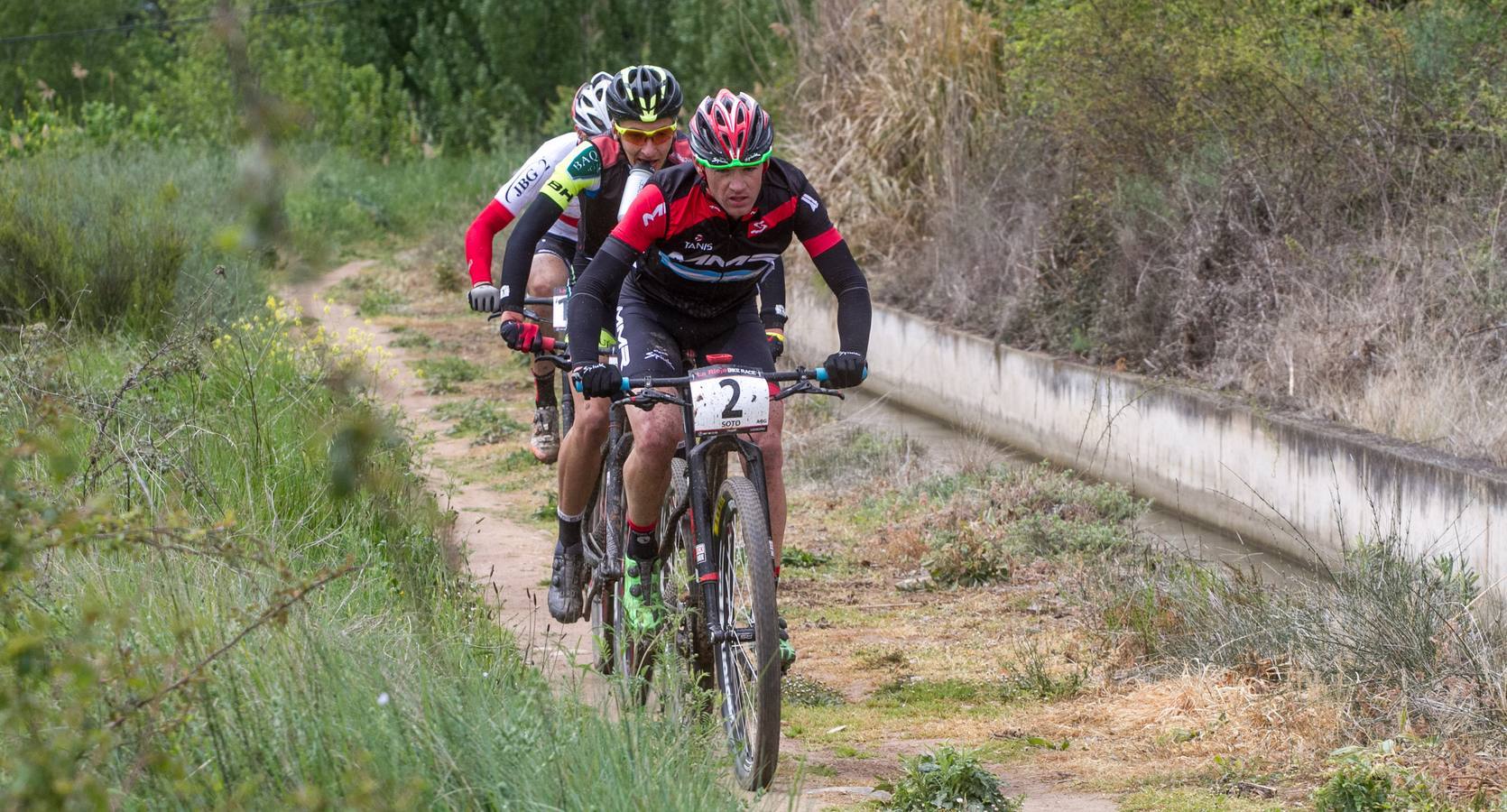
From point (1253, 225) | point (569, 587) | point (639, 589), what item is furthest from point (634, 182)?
point (1253, 225)

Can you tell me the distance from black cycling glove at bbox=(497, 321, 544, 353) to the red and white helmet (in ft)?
4.42

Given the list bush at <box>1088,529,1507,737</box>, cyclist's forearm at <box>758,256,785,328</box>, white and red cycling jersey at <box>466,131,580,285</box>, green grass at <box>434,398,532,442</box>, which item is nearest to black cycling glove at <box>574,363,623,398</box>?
cyclist's forearm at <box>758,256,785,328</box>

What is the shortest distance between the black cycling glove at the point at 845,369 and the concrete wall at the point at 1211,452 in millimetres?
2007

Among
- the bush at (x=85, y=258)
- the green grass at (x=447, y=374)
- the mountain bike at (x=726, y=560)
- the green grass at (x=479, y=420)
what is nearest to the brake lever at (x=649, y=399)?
the mountain bike at (x=726, y=560)

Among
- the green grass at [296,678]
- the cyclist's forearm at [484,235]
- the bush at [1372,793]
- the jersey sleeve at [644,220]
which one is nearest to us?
the green grass at [296,678]

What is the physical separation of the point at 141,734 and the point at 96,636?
0.94 m

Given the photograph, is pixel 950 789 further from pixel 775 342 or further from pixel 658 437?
pixel 775 342

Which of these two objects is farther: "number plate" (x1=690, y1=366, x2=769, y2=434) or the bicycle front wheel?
"number plate" (x1=690, y1=366, x2=769, y2=434)

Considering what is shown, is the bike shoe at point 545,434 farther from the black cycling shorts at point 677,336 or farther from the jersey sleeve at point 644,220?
the jersey sleeve at point 644,220

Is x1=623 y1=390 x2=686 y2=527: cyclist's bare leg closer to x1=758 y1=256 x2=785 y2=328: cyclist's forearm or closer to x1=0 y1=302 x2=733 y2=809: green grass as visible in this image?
x1=0 y1=302 x2=733 y2=809: green grass

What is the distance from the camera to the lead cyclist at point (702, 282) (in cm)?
528

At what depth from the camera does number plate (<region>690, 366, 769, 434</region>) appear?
16.7 feet

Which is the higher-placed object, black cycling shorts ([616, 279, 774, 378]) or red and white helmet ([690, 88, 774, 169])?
red and white helmet ([690, 88, 774, 169])

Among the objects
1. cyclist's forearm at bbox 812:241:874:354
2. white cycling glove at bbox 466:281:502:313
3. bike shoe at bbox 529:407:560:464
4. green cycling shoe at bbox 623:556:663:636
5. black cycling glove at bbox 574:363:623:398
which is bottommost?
Result: green cycling shoe at bbox 623:556:663:636
